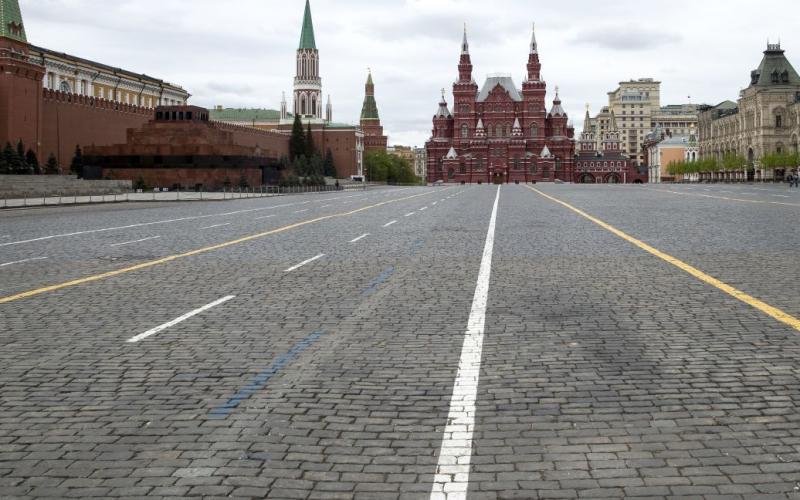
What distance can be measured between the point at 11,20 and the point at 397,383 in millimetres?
74730

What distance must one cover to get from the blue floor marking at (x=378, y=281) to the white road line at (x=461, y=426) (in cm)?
253

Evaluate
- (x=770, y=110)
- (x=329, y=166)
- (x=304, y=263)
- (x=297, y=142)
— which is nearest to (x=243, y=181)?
(x=297, y=142)

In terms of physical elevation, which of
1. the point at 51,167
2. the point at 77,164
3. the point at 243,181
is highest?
the point at 77,164

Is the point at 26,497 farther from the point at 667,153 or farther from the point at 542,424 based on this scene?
the point at 667,153

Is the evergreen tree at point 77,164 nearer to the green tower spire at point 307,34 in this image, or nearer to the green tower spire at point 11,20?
the green tower spire at point 11,20

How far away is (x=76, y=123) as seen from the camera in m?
80.8

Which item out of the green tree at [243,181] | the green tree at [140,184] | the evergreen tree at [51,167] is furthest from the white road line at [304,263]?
the green tree at [243,181]

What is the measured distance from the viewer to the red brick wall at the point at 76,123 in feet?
250

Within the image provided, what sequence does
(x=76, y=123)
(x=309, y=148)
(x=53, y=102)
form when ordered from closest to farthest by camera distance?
1. (x=53, y=102)
2. (x=76, y=123)
3. (x=309, y=148)

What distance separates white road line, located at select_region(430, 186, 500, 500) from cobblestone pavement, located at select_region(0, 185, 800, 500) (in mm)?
24

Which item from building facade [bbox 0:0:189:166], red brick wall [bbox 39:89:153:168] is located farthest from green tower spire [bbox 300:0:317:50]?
red brick wall [bbox 39:89:153:168]

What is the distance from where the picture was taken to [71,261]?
14898 millimetres

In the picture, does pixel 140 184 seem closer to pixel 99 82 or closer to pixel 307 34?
pixel 99 82

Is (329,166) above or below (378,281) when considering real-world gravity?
above
